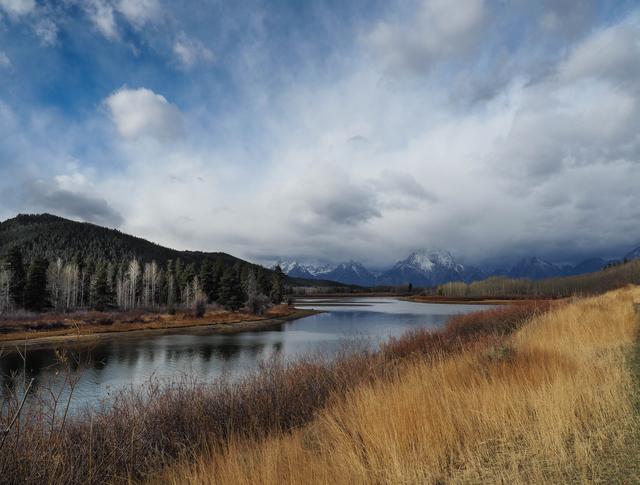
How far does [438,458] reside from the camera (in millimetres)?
4277

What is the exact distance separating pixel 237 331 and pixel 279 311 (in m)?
28.4

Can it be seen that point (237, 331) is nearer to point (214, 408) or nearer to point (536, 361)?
point (214, 408)

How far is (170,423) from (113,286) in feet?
307

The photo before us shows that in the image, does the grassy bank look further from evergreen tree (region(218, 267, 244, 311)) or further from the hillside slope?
the hillside slope

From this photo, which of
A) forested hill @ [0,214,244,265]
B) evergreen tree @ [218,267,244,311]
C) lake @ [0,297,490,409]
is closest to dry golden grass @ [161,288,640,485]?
lake @ [0,297,490,409]

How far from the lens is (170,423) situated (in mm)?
9008

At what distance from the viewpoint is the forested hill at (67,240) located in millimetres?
149875

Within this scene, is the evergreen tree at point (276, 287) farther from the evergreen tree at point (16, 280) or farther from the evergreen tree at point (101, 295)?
the evergreen tree at point (16, 280)

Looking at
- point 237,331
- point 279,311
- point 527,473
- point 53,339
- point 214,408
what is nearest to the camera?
point 527,473

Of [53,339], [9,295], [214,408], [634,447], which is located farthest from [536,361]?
[9,295]

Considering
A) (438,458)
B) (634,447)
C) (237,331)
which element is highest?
(634,447)

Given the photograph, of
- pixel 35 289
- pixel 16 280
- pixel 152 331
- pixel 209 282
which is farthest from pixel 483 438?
pixel 209 282

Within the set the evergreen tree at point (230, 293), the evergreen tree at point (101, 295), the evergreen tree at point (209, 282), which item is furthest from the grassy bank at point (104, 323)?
the evergreen tree at point (209, 282)

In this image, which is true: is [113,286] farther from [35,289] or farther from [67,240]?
[67,240]
